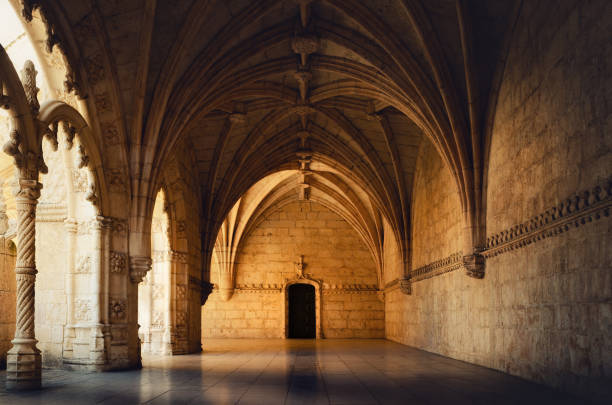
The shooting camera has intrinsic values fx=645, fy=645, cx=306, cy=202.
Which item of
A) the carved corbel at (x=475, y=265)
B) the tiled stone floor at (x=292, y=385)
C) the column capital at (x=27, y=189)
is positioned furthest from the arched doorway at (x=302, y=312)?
the column capital at (x=27, y=189)

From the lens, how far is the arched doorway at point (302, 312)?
24.0 meters

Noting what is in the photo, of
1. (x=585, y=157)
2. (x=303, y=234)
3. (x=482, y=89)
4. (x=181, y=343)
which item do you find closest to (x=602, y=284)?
(x=585, y=157)

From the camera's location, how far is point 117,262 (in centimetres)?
989

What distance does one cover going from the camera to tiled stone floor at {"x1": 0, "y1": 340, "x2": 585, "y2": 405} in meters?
6.19

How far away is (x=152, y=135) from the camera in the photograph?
34.3ft

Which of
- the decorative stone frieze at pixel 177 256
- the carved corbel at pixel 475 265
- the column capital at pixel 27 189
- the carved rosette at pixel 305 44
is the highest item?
the carved rosette at pixel 305 44

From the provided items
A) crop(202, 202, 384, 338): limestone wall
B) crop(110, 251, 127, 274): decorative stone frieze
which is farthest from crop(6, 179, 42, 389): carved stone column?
crop(202, 202, 384, 338): limestone wall

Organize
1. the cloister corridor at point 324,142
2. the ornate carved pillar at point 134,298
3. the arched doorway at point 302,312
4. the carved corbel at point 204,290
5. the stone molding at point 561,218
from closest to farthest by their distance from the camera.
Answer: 1. the stone molding at point 561,218
2. the cloister corridor at point 324,142
3. the ornate carved pillar at point 134,298
4. the carved corbel at point 204,290
5. the arched doorway at point 302,312

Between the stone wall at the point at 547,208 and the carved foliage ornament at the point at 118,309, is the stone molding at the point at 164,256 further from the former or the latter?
the stone wall at the point at 547,208

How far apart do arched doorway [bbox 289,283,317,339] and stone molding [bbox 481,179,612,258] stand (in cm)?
1505

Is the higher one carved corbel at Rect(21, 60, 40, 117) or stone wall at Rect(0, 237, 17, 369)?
carved corbel at Rect(21, 60, 40, 117)

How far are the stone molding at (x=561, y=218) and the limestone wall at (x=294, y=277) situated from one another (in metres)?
14.3

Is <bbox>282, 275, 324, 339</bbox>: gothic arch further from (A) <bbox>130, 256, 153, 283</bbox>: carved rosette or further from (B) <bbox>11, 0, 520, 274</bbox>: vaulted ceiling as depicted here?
(A) <bbox>130, 256, 153, 283</bbox>: carved rosette

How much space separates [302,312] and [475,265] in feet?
47.5
